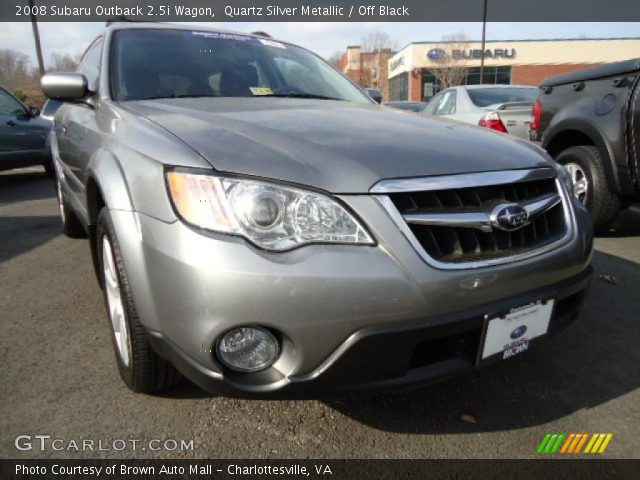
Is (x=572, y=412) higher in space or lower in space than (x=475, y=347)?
lower

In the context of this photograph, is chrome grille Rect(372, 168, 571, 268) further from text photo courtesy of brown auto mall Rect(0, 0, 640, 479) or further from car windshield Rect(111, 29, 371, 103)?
car windshield Rect(111, 29, 371, 103)

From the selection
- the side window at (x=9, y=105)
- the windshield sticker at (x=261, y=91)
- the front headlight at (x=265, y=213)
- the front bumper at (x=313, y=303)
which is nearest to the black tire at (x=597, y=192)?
the windshield sticker at (x=261, y=91)

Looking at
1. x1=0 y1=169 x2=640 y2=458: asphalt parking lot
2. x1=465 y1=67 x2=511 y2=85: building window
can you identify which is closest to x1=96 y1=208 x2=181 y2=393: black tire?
x1=0 y1=169 x2=640 y2=458: asphalt parking lot

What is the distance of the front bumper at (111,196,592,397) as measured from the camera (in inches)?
53.8

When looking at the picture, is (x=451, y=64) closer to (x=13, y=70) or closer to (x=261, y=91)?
(x=13, y=70)

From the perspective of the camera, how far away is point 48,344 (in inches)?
94.8

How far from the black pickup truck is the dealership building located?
4019cm

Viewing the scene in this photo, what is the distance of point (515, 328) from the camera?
165cm

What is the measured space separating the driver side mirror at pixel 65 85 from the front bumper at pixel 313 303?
1.33 m

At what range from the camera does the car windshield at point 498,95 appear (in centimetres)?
672

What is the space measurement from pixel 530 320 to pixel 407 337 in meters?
0.53

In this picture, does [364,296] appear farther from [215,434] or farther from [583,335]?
[583,335]
